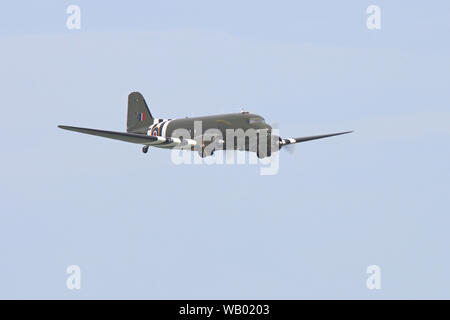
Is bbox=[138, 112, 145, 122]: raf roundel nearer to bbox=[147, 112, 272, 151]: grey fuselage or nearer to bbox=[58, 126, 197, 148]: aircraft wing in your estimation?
bbox=[147, 112, 272, 151]: grey fuselage

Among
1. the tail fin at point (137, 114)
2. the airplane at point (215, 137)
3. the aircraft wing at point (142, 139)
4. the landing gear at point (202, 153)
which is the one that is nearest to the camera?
the aircraft wing at point (142, 139)

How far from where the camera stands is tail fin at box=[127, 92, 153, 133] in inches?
2655

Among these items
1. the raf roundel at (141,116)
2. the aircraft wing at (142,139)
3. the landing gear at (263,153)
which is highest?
the raf roundel at (141,116)

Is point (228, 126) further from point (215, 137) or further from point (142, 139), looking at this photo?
point (142, 139)

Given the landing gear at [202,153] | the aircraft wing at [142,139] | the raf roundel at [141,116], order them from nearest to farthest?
the aircraft wing at [142,139]
the landing gear at [202,153]
the raf roundel at [141,116]

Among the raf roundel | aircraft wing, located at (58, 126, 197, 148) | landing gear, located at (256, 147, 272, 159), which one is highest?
the raf roundel

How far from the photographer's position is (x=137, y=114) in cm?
6812

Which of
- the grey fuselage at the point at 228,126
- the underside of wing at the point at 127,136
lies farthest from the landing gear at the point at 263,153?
the underside of wing at the point at 127,136

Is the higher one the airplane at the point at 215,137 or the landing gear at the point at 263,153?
the airplane at the point at 215,137

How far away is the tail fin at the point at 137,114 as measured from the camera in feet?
221

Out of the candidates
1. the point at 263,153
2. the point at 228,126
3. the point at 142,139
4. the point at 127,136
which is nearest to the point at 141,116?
the point at 142,139

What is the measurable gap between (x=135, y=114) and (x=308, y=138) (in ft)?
51.1

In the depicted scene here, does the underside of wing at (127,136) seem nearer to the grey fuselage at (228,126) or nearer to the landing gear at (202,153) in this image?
the landing gear at (202,153)

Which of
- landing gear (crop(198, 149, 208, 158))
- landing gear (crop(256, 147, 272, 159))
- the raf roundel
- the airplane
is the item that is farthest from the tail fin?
landing gear (crop(256, 147, 272, 159))
